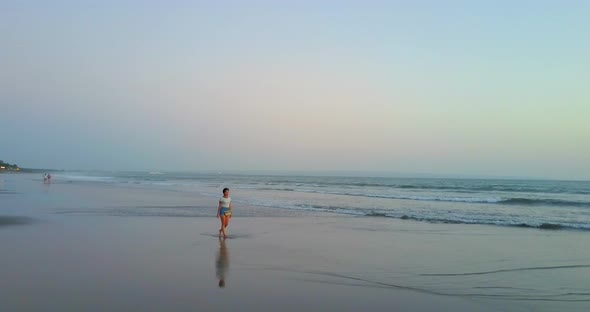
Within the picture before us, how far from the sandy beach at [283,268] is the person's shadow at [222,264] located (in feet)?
0.14

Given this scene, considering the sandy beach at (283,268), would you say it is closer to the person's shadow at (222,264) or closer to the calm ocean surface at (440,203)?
the person's shadow at (222,264)

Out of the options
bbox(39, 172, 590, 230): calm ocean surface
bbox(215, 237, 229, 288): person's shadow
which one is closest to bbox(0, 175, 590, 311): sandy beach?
bbox(215, 237, 229, 288): person's shadow

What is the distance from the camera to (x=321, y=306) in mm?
6156

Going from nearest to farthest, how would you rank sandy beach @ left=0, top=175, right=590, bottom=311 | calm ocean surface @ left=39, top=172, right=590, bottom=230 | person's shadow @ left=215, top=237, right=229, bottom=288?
sandy beach @ left=0, top=175, right=590, bottom=311 < person's shadow @ left=215, top=237, right=229, bottom=288 < calm ocean surface @ left=39, top=172, right=590, bottom=230

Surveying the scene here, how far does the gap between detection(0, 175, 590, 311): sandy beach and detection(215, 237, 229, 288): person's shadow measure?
41 mm

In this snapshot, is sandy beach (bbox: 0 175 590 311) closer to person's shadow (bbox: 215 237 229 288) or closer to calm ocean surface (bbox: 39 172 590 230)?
person's shadow (bbox: 215 237 229 288)

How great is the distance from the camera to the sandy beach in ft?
20.8

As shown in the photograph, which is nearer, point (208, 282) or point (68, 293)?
point (68, 293)

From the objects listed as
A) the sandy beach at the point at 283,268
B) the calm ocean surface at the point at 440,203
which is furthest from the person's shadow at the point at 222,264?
the calm ocean surface at the point at 440,203

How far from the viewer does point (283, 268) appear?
866 cm

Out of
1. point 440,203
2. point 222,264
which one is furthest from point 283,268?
point 440,203

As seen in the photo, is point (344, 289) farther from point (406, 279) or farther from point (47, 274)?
point (47, 274)

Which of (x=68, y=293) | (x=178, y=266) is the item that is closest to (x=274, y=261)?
(x=178, y=266)

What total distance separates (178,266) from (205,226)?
6.52 meters
